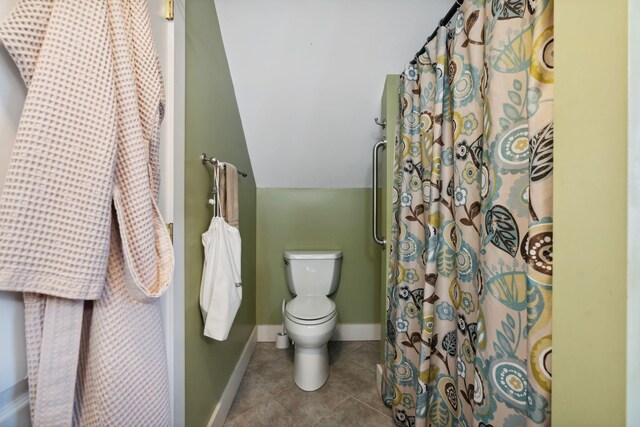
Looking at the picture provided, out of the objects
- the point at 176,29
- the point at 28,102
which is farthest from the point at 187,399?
the point at 176,29

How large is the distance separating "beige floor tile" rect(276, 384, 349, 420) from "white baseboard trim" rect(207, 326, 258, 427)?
267 mm

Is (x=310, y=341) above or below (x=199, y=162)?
below

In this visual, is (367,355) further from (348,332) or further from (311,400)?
(311,400)

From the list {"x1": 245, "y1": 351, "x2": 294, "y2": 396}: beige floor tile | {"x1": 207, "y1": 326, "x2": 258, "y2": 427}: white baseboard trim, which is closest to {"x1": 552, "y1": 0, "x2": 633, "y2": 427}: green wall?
{"x1": 207, "y1": 326, "x2": 258, "y2": 427}: white baseboard trim

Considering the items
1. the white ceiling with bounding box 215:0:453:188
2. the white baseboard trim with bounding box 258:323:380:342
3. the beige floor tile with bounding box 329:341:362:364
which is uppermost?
the white ceiling with bounding box 215:0:453:188

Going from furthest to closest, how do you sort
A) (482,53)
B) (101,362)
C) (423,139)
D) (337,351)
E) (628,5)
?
(337,351) → (423,139) → (482,53) → (101,362) → (628,5)

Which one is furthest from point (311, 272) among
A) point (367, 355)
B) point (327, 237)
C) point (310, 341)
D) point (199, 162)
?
point (199, 162)

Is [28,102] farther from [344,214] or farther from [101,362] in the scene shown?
[344,214]

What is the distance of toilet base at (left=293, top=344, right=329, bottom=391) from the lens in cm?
144

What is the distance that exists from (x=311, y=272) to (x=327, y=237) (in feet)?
1.15

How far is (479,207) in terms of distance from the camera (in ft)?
2.50

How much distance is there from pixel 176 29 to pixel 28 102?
66 cm

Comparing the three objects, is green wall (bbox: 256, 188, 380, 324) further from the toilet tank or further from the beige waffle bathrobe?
the beige waffle bathrobe

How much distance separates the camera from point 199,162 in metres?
1.02
